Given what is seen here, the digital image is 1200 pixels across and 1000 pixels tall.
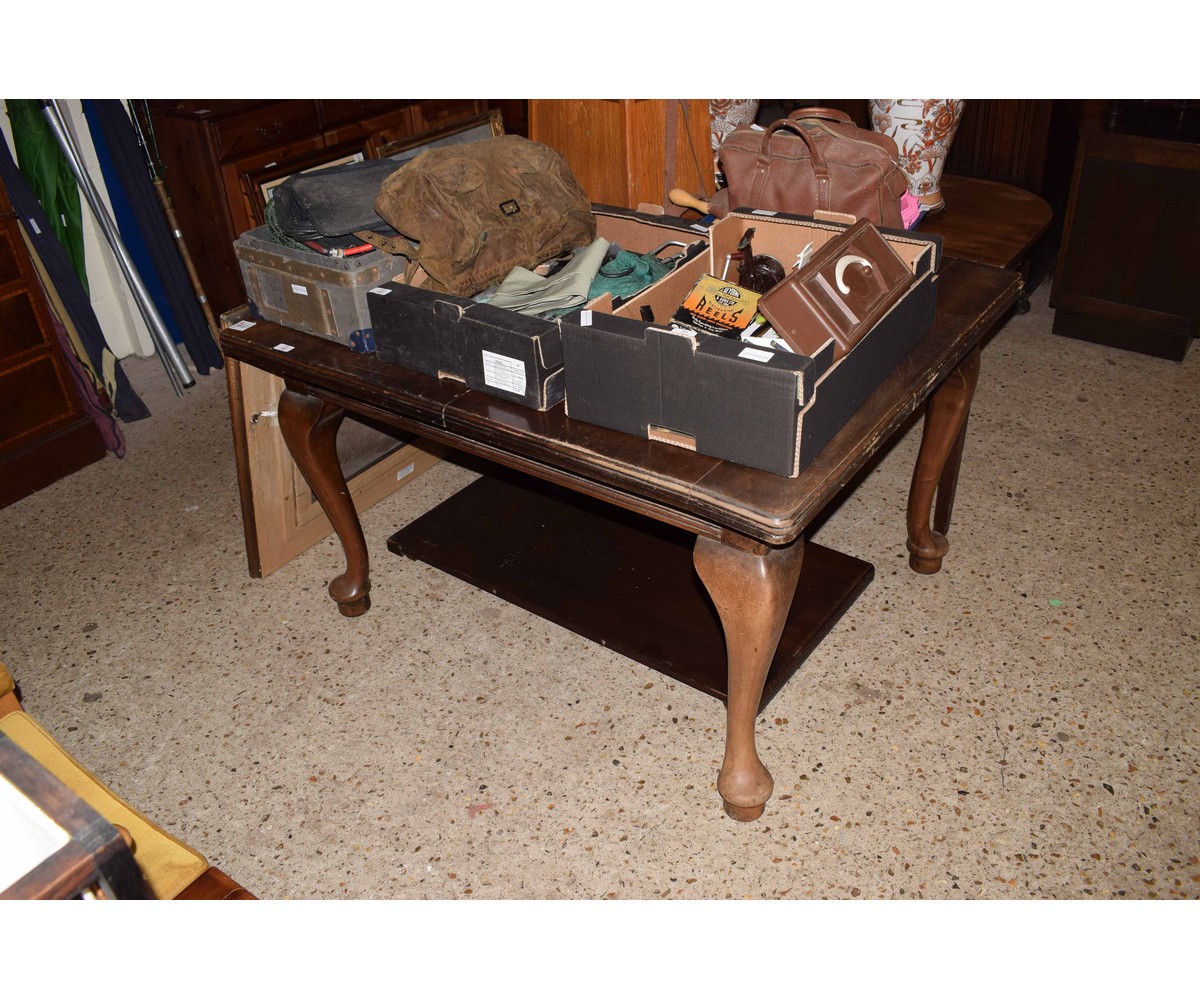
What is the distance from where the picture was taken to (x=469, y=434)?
1900 millimetres

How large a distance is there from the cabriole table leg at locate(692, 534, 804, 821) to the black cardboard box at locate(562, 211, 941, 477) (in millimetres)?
154

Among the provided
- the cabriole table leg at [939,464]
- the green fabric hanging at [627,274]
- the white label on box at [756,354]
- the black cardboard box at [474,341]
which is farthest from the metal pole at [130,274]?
the white label on box at [756,354]

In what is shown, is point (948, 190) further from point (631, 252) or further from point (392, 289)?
point (392, 289)

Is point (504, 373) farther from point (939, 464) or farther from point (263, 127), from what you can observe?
point (263, 127)

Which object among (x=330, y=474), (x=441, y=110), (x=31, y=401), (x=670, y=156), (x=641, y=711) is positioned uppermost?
(x=670, y=156)

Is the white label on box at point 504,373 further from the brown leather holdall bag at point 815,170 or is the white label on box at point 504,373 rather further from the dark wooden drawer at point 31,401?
the dark wooden drawer at point 31,401

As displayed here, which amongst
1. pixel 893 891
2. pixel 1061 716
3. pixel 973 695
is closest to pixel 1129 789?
pixel 1061 716

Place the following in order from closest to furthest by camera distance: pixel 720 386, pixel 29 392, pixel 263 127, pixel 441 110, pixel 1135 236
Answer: pixel 720 386, pixel 29 392, pixel 1135 236, pixel 263 127, pixel 441 110

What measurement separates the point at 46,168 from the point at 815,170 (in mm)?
2733

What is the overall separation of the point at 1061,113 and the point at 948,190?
Result: 1.21 meters

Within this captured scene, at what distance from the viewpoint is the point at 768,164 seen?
7.76ft

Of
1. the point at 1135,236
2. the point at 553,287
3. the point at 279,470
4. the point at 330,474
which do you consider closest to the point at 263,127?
the point at 279,470

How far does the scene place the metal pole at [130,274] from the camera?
11.5ft

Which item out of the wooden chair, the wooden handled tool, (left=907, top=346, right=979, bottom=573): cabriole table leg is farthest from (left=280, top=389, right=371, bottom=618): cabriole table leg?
(left=907, top=346, right=979, bottom=573): cabriole table leg
